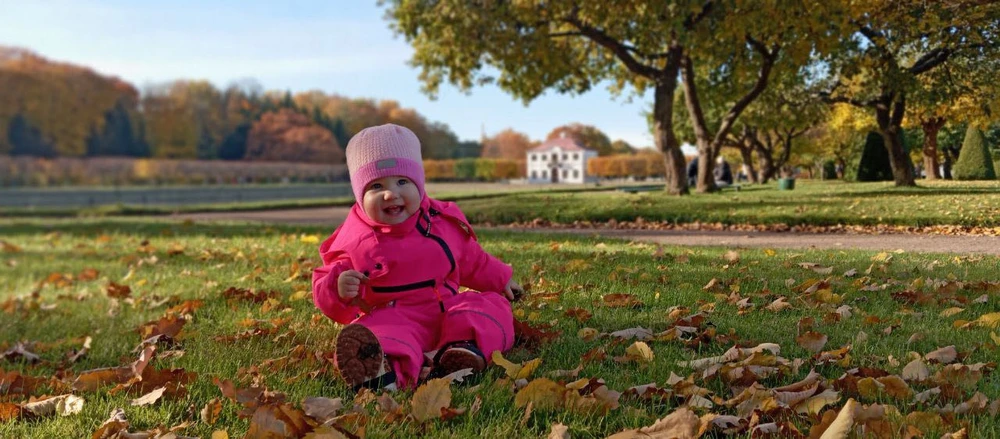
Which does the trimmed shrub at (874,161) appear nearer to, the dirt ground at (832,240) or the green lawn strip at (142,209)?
the dirt ground at (832,240)

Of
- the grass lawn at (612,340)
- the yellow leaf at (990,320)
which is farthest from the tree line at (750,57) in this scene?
the yellow leaf at (990,320)

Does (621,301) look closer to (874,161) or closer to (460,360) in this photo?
(460,360)

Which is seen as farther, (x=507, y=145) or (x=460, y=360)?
(x=507, y=145)

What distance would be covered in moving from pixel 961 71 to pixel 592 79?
39.8ft

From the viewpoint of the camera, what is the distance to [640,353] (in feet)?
8.25

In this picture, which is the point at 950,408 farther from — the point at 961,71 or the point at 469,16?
the point at 469,16

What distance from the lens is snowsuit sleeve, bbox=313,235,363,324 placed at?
255 centimetres

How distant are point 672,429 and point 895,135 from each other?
323 inches

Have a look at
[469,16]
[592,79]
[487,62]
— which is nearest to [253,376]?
[469,16]

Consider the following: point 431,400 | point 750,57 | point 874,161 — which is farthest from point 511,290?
point 750,57

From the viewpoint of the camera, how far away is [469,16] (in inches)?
556

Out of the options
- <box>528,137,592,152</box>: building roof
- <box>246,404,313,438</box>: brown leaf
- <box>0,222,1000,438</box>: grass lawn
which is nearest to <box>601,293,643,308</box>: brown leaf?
<box>0,222,1000,438</box>: grass lawn

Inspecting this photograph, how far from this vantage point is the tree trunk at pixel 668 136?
627 inches

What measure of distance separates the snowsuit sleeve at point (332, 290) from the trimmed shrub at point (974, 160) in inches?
251
